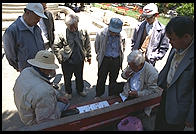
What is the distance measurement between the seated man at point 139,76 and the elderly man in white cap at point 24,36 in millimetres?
1484

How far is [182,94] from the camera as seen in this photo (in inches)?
80.5

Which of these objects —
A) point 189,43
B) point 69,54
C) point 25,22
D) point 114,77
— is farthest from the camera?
point 114,77

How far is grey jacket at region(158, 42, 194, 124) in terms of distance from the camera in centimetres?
A: 196

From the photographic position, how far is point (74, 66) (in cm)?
405

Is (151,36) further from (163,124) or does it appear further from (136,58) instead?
(163,124)

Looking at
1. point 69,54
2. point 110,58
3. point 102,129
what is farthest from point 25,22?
point 102,129

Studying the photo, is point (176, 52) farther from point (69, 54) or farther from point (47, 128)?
point (69, 54)

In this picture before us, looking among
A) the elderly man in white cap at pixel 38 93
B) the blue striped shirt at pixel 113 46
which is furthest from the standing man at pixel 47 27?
the elderly man in white cap at pixel 38 93

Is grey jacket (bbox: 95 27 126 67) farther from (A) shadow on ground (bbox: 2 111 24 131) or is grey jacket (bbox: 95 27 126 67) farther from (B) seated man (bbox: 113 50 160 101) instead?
(A) shadow on ground (bbox: 2 111 24 131)

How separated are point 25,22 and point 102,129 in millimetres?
1946

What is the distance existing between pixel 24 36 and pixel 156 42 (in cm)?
237

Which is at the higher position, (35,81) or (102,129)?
(35,81)

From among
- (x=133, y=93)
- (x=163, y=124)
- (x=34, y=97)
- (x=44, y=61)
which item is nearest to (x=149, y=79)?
(x=133, y=93)

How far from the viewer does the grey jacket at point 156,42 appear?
385 centimetres
